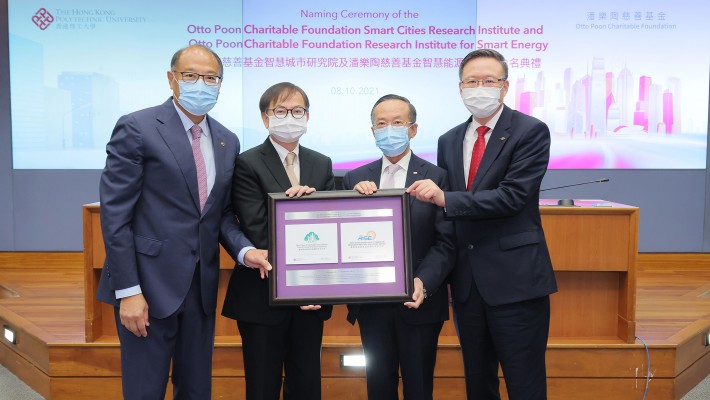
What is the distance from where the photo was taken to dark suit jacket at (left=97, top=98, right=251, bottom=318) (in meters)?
1.62

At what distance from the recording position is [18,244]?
4926 millimetres

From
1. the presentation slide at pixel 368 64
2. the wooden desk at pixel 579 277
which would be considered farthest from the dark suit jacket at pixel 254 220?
the presentation slide at pixel 368 64

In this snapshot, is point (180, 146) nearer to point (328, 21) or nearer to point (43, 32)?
point (328, 21)

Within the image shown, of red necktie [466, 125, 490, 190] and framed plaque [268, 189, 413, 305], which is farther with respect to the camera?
red necktie [466, 125, 490, 190]

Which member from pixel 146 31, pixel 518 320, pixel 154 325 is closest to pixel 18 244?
pixel 146 31

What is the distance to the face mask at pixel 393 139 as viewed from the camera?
6.21 ft

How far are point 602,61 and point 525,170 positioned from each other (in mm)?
3346

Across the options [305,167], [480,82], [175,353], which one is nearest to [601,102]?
[480,82]

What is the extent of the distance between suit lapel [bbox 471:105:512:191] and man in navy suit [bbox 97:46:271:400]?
0.72 meters

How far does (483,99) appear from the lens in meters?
1.85

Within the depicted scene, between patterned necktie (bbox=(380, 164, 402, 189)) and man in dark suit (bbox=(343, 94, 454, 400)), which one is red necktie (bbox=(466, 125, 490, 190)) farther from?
patterned necktie (bbox=(380, 164, 402, 189))

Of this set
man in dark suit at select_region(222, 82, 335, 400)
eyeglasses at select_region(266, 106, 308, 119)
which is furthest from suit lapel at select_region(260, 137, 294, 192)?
eyeglasses at select_region(266, 106, 308, 119)

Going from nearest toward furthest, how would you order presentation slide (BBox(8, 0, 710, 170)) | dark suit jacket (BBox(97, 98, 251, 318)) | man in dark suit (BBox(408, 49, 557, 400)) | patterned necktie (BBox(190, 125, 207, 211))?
dark suit jacket (BBox(97, 98, 251, 318)) → patterned necktie (BBox(190, 125, 207, 211)) → man in dark suit (BBox(408, 49, 557, 400)) → presentation slide (BBox(8, 0, 710, 170))

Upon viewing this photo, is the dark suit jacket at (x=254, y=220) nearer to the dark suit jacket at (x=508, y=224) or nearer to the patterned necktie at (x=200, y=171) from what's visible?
the patterned necktie at (x=200, y=171)
